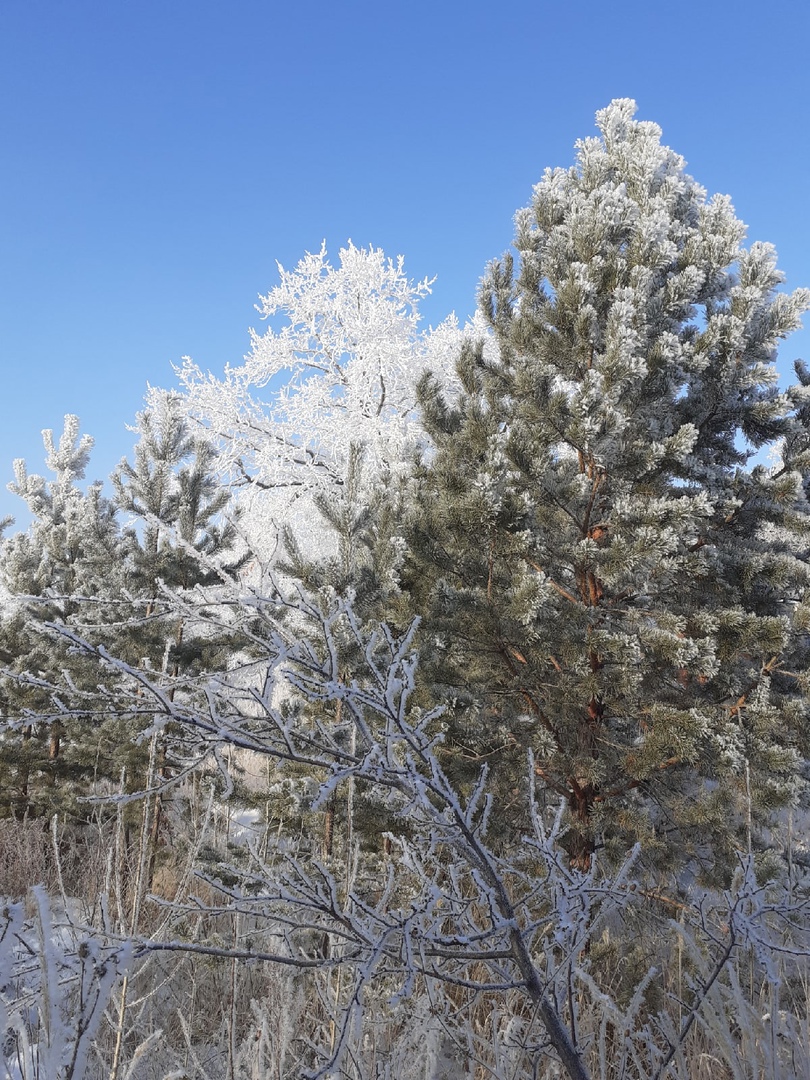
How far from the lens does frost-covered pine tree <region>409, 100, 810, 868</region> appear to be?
4.50 m

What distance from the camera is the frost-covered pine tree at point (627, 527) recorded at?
4500mm

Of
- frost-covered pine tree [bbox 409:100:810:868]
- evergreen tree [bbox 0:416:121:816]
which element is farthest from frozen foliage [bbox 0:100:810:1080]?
evergreen tree [bbox 0:416:121:816]

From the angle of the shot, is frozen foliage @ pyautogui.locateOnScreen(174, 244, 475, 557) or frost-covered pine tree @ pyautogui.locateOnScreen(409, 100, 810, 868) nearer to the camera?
frost-covered pine tree @ pyautogui.locateOnScreen(409, 100, 810, 868)

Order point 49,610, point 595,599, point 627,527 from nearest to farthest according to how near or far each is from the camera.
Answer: point 627,527, point 595,599, point 49,610

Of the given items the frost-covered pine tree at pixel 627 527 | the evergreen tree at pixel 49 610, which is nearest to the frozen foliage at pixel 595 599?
the frost-covered pine tree at pixel 627 527

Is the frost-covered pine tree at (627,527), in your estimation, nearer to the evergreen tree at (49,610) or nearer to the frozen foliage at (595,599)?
the frozen foliage at (595,599)

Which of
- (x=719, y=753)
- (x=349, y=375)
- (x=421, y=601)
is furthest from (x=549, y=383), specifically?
(x=349, y=375)

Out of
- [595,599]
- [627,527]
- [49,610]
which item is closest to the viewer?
[627,527]

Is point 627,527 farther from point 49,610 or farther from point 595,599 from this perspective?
point 49,610

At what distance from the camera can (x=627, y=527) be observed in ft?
15.7

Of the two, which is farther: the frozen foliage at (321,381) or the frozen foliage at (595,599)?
the frozen foliage at (321,381)

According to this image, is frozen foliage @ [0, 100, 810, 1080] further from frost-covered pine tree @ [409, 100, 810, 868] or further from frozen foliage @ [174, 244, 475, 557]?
frozen foliage @ [174, 244, 475, 557]

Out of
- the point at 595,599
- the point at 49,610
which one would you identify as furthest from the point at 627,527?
the point at 49,610

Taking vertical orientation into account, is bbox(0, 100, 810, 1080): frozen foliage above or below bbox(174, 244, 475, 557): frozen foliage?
below
